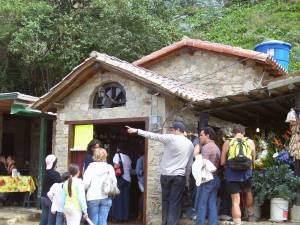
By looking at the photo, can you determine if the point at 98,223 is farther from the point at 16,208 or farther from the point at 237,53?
the point at 237,53

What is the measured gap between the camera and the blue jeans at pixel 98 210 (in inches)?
301

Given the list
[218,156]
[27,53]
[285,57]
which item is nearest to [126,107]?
→ [218,156]

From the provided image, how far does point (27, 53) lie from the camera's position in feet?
59.3

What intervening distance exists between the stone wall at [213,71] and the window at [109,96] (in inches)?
126

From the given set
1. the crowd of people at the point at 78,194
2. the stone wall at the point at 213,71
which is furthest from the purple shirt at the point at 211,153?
the stone wall at the point at 213,71

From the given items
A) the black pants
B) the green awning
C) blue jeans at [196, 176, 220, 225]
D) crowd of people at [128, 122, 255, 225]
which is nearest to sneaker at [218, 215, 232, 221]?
crowd of people at [128, 122, 255, 225]

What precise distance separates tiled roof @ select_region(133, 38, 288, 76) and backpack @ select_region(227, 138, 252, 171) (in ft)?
15.2

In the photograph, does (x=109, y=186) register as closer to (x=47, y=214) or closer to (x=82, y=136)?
(x=47, y=214)

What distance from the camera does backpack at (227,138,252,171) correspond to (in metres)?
7.90

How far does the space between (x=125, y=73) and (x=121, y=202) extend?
2.87m

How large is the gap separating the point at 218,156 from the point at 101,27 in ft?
39.1

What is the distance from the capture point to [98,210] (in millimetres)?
7715

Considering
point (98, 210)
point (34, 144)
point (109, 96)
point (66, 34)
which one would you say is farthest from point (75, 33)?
point (98, 210)

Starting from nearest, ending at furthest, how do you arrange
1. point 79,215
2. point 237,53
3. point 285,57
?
point 79,215
point 237,53
point 285,57
